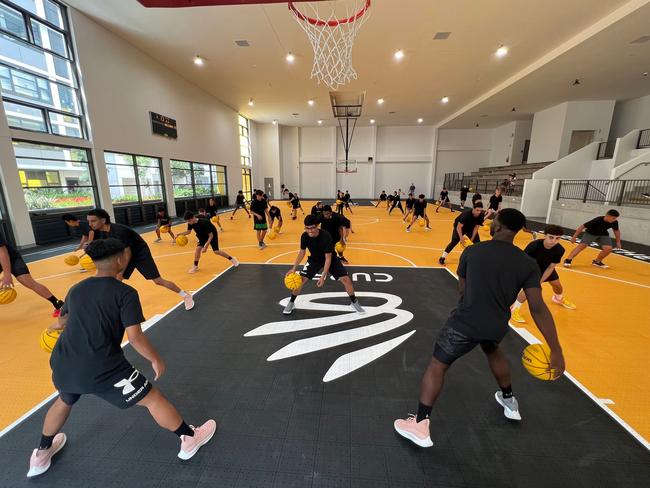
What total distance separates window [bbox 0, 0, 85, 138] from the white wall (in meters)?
31.0

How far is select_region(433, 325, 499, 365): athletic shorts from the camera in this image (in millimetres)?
2334

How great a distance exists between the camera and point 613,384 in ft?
10.9

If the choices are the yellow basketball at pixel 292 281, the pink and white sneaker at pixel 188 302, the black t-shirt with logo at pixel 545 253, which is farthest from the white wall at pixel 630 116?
the pink and white sneaker at pixel 188 302

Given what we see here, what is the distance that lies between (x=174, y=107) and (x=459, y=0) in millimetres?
14889

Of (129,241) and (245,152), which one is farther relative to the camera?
(245,152)

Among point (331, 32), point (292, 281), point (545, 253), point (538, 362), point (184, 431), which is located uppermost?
point (331, 32)

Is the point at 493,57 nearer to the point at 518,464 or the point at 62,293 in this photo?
the point at 518,464

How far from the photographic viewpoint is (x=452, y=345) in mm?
2361

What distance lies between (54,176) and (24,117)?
6.66ft

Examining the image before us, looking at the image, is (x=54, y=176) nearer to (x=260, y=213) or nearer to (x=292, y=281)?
(x=260, y=213)

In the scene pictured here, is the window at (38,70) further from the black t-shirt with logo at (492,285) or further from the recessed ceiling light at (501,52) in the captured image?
the recessed ceiling light at (501,52)

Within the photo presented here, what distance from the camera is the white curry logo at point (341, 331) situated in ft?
12.3

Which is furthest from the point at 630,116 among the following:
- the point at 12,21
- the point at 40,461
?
the point at 12,21

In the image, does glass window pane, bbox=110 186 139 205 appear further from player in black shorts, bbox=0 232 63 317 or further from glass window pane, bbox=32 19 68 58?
player in black shorts, bbox=0 232 63 317
